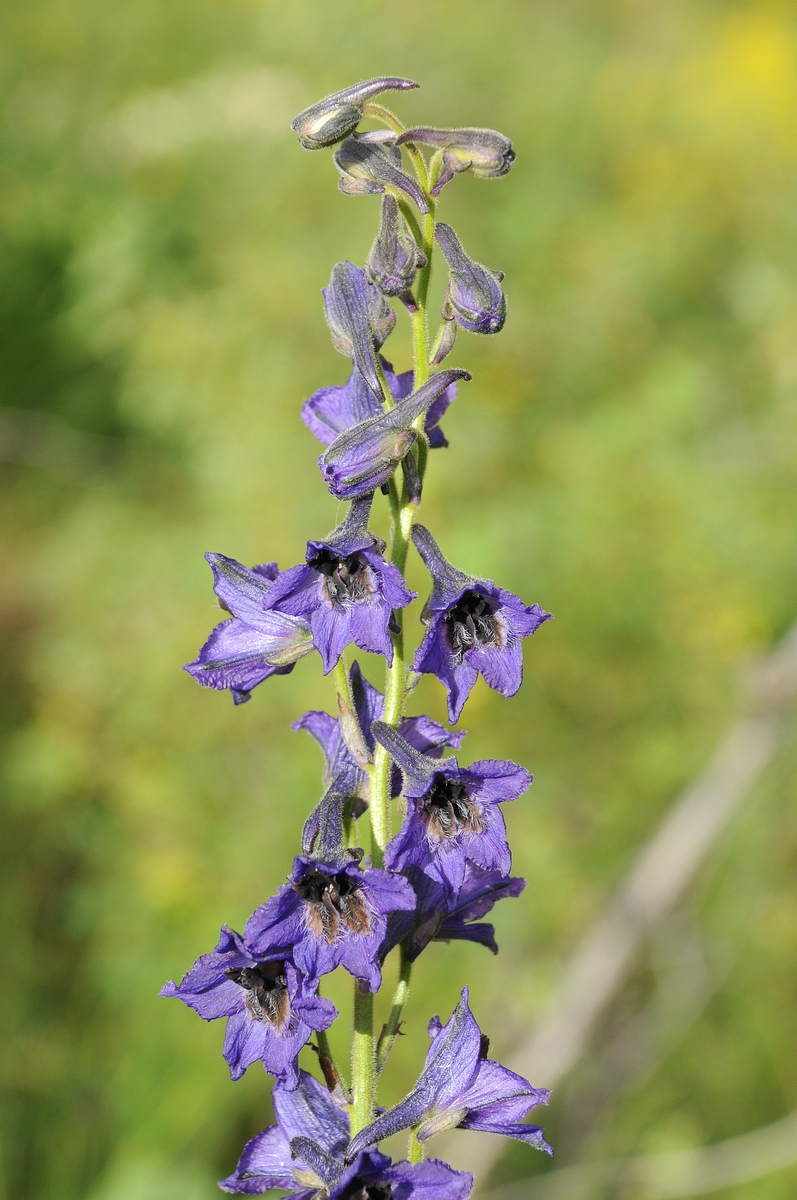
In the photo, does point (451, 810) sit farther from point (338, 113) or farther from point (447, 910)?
point (338, 113)

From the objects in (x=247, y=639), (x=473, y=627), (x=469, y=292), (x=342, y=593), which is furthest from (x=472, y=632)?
(x=469, y=292)

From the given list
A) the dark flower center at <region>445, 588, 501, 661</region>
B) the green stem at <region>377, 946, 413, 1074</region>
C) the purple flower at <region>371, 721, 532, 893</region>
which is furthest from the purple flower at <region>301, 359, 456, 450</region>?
the green stem at <region>377, 946, 413, 1074</region>

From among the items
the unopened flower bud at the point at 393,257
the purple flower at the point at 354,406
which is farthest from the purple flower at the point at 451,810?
the unopened flower bud at the point at 393,257

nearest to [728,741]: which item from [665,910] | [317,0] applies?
[665,910]

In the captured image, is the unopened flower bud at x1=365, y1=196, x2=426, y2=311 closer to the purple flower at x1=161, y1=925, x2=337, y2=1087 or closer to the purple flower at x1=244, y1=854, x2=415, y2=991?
the purple flower at x1=244, y1=854, x2=415, y2=991

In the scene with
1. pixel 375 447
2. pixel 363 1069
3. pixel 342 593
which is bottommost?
pixel 363 1069

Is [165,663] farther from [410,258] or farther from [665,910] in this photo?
[410,258]
